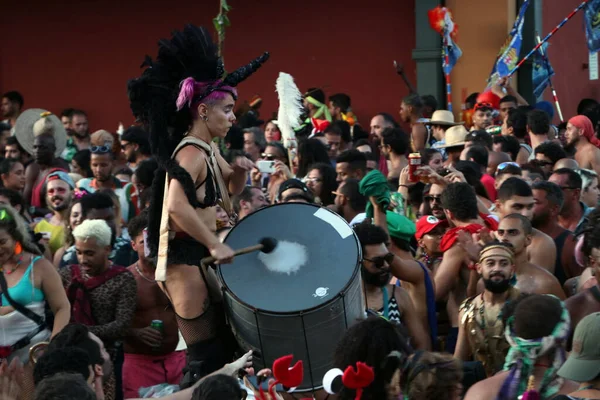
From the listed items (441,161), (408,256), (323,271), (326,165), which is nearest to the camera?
(323,271)

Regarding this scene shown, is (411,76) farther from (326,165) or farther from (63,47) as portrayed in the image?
(326,165)

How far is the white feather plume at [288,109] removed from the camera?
31.6ft

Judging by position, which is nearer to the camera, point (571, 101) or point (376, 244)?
point (376, 244)

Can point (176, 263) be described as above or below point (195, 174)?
below

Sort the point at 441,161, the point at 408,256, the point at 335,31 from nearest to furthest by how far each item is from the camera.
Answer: the point at 408,256
the point at 441,161
the point at 335,31

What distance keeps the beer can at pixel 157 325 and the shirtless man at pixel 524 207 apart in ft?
7.71

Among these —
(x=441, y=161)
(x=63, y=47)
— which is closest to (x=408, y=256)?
(x=441, y=161)

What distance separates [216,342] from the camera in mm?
5656

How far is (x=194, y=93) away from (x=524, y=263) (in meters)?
2.24

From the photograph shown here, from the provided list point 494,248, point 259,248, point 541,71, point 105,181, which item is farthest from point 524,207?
point 541,71

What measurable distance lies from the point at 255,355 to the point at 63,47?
13077 millimetres

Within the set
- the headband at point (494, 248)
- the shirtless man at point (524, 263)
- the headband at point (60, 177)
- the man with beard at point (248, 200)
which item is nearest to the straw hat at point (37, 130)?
the headband at point (60, 177)

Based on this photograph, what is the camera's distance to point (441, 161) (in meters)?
9.61

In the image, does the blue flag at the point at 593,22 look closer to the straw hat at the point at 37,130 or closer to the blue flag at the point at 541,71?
the blue flag at the point at 541,71
